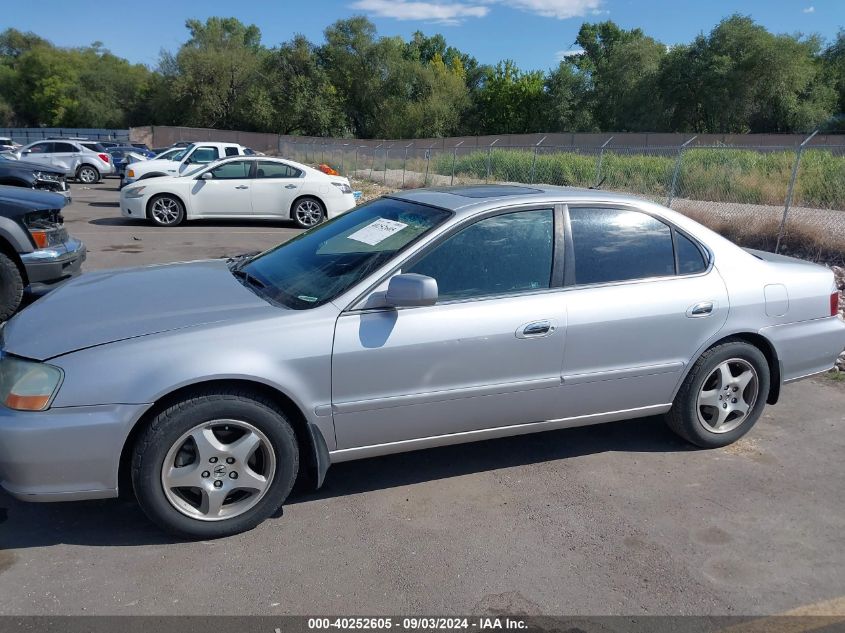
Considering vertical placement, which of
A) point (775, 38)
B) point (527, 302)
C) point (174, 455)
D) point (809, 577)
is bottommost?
point (809, 577)

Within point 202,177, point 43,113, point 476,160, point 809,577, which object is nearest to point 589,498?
point 809,577

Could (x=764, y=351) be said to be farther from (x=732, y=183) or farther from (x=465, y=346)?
(x=732, y=183)

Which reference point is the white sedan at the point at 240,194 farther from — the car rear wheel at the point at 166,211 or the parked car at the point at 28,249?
the parked car at the point at 28,249

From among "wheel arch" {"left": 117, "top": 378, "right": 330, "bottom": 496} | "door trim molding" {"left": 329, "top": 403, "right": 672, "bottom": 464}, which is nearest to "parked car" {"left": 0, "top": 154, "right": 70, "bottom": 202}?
"wheel arch" {"left": 117, "top": 378, "right": 330, "bottom": 496}

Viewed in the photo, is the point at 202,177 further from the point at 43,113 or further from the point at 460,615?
the point at 43,113

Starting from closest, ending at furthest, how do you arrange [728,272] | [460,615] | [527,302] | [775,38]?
[460,615] < [527,302] < [728,272] < [775,38]

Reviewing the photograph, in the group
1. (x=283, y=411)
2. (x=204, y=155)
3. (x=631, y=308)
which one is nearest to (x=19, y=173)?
Answer: (x=204, y=155)

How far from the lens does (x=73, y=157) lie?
86.8 ft

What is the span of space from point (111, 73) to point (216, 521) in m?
88.6

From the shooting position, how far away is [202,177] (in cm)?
1402

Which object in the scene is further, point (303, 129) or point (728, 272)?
point (303, 129)

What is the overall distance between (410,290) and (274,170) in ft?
38.1

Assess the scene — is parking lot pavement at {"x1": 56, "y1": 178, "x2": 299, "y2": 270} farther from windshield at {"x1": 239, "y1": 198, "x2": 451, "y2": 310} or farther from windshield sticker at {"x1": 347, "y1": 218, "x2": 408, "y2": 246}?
windshield sticker at {"x1": 347, "y1": 218, "x2": 408, "y2": 246}

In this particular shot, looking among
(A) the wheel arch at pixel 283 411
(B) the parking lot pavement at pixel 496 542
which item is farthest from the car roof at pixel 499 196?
(B) the parking lot pavement at pixel 496 542
